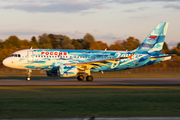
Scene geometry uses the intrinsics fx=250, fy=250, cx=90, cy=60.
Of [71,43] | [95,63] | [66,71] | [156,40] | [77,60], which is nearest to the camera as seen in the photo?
[66,71]

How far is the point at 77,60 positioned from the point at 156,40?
12419 millimetres

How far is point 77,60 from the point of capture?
111 feet

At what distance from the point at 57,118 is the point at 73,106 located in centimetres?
293

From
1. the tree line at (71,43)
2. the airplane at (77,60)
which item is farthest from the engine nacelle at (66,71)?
the tree line at (71,43)

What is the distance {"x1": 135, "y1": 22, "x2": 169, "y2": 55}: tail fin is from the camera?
36875 mm

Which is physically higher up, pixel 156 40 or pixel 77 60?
pixel 156 40

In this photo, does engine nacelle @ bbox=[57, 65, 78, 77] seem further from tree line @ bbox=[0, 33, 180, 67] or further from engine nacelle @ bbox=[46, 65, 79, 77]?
tree line @ bbox=[0, 33, 180, 67]

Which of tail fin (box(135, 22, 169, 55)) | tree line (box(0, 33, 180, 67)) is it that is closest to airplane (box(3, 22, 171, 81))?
tail fin (box(135, 22, 169, 55))

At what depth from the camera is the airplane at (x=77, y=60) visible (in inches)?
1280

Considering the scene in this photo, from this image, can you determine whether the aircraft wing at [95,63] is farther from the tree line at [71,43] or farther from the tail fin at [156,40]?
the tree line at [71,43]

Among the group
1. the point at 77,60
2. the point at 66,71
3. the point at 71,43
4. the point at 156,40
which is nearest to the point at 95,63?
the point at 77,60

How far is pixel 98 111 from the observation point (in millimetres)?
11531

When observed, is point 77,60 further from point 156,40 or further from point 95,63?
point 156,40

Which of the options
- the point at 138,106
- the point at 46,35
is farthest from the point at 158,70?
the point at 46,35
